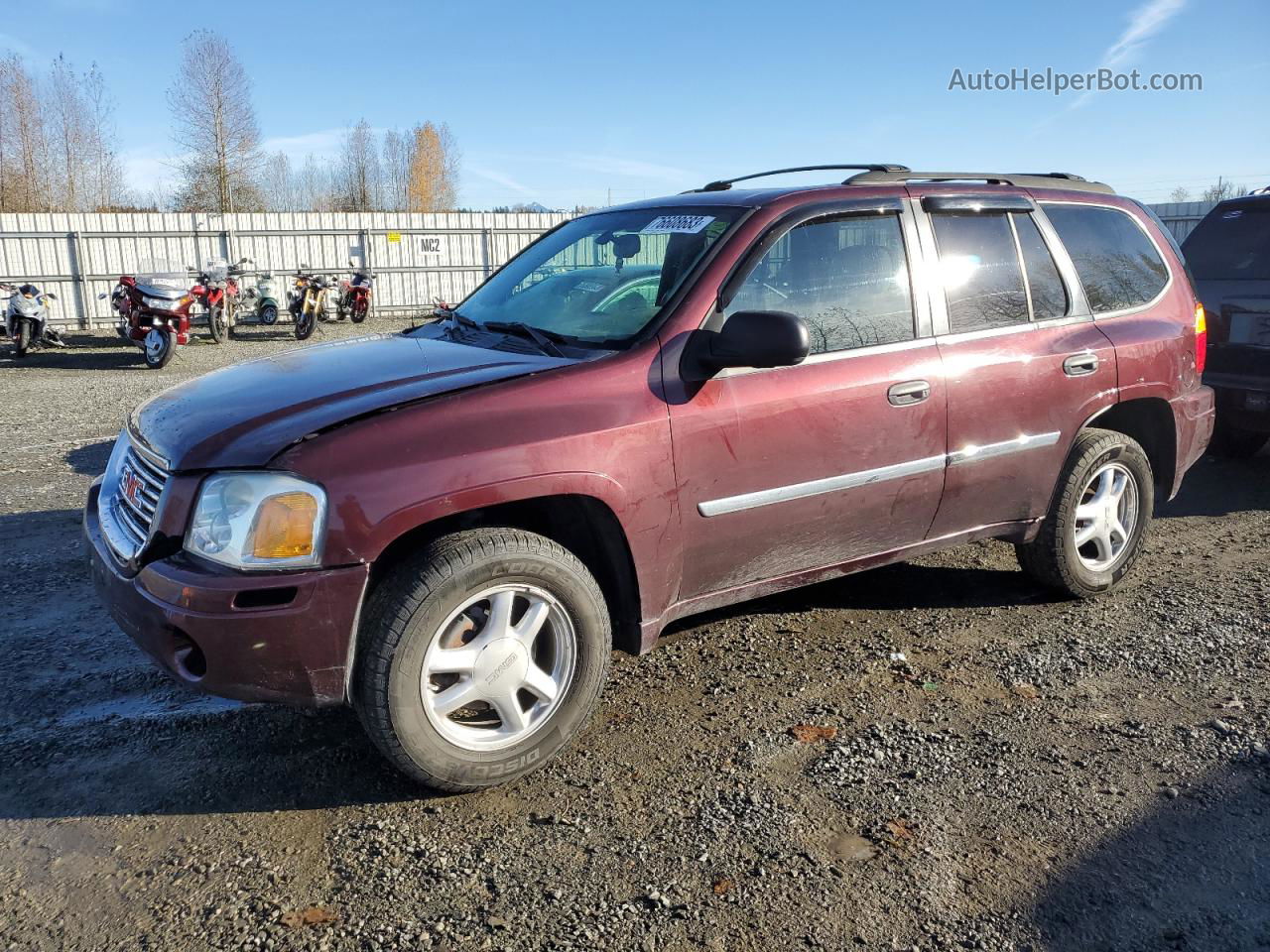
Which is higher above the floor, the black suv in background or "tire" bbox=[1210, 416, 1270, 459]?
the black suv in background

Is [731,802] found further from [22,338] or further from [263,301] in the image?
[263,301]

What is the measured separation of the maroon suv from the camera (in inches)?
106

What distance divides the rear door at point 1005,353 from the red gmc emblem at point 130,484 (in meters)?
2.92

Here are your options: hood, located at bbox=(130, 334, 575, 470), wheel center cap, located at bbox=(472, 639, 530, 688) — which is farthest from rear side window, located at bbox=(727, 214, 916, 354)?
wheel center cap, located at bbox=(472, 639, 530, 688)

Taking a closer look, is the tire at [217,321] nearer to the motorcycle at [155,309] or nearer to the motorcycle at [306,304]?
the motorcycle at [306,304]

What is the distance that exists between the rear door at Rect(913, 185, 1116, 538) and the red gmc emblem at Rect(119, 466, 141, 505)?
115 inches

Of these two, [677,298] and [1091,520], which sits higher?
[677,298]

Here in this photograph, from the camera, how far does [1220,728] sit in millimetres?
3348

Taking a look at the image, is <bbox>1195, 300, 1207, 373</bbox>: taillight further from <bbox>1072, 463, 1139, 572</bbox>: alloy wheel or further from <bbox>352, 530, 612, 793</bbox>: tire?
<bbox>352, 530, 612, 793</bbox>: tire

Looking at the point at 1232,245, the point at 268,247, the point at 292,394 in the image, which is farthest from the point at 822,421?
the point at 268,247

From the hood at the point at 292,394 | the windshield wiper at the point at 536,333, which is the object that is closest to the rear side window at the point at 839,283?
the windshield wiper at the point at 536,333

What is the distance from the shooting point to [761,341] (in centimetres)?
309

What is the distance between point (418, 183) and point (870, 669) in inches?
2550

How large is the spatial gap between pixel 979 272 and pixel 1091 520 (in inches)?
53.4
